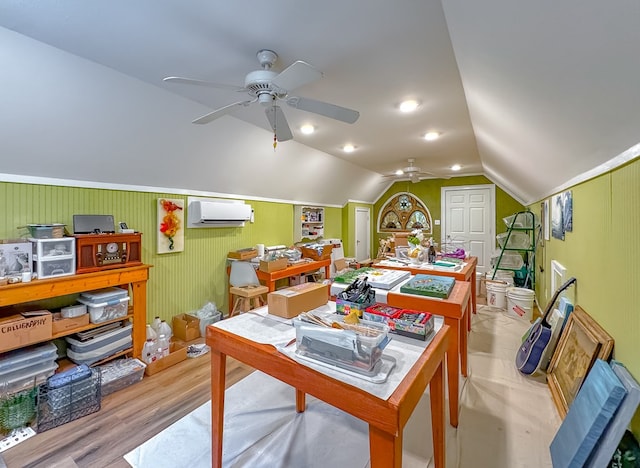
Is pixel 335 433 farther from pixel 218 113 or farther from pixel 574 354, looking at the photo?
pixel 218 113

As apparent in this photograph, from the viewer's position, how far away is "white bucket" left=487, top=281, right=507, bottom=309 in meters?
4.37

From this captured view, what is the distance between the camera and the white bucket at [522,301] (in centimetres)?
397

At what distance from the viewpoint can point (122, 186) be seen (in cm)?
294

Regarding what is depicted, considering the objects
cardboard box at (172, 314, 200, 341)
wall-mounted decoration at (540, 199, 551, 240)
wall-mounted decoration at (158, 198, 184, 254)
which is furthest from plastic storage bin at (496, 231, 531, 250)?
wall-mounted decoration at (158, 198, 184, 254)

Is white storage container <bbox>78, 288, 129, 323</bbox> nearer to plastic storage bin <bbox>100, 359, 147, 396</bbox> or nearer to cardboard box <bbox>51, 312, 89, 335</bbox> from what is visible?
→ cardboard box <bbox>51, 312, 89, 335</bbox>

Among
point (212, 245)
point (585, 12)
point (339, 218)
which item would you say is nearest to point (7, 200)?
point (212, 245)

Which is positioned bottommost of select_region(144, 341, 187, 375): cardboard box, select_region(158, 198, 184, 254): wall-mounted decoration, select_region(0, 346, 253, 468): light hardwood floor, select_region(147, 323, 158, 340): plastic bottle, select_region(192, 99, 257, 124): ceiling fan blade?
select_region(0, 346, 253, 468): light hardwood floor

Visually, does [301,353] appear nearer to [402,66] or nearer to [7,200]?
[402,66]

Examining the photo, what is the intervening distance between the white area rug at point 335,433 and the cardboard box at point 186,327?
1185mm

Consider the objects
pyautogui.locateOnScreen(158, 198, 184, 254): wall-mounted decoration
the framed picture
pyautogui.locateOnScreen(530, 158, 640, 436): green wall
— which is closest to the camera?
pyautogui.locateOnScreen(530, 158, 640, 436): green wall

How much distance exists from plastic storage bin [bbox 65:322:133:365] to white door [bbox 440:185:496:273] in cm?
592

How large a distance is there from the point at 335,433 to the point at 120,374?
1.92 metres

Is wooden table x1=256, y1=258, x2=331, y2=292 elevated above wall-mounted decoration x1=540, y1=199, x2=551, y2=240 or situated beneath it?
situated beneath

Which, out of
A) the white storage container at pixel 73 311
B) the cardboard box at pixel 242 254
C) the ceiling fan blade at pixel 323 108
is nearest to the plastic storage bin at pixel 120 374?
the white storage container at pixel 73 311
